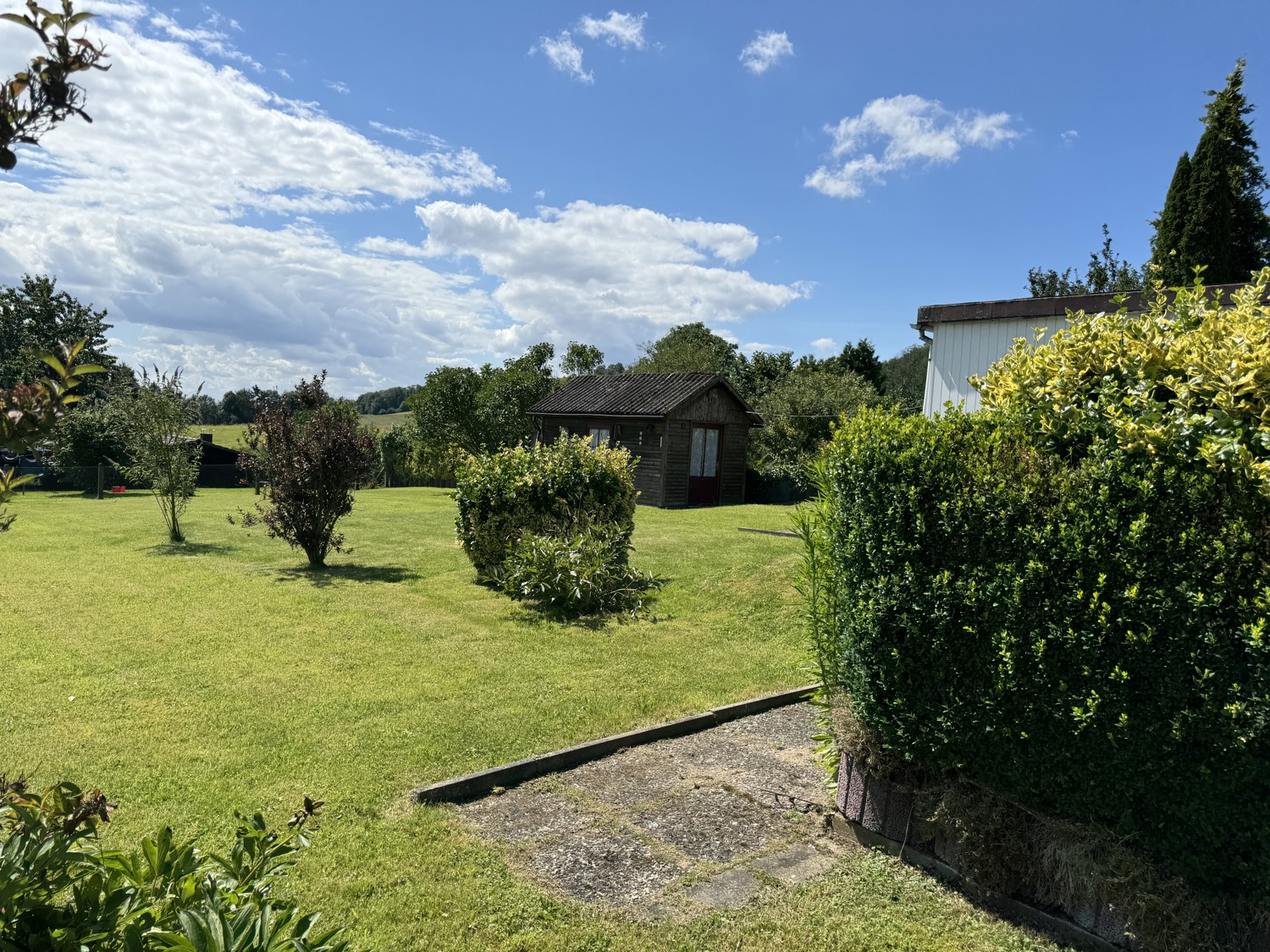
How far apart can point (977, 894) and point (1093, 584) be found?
175cm

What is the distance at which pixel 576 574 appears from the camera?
34.2 ft

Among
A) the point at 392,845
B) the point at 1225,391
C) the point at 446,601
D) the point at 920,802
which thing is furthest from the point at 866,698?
the point at 446,601

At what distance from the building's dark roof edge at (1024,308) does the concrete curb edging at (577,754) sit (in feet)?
18.2

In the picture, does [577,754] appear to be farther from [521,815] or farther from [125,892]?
[125,892]

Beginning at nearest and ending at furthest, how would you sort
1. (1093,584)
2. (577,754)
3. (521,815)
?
(1093,584), (521,815), (577,754)

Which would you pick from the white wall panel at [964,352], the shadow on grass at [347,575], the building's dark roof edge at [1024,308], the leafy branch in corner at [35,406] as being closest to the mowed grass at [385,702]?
the shadow on grass at [347,575]

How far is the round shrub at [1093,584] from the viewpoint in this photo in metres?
3.06

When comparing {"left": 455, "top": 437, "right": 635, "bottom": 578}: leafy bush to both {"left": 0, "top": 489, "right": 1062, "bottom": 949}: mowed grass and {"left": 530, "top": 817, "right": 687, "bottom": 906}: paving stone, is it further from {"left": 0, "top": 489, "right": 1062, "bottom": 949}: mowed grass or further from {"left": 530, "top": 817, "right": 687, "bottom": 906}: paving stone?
{"left": 530, "top": 817, "right": 687, "bottom": 906}: paving stone

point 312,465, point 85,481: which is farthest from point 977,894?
point 85,481

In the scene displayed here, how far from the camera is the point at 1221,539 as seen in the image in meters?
3.07

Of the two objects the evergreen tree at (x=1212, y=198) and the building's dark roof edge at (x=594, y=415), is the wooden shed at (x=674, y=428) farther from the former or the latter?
the evergreen tree at (x=1212, y=198)

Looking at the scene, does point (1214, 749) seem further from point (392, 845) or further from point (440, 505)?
point (440, 505)

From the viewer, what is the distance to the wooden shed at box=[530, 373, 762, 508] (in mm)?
26281

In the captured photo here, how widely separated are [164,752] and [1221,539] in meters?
6.64
